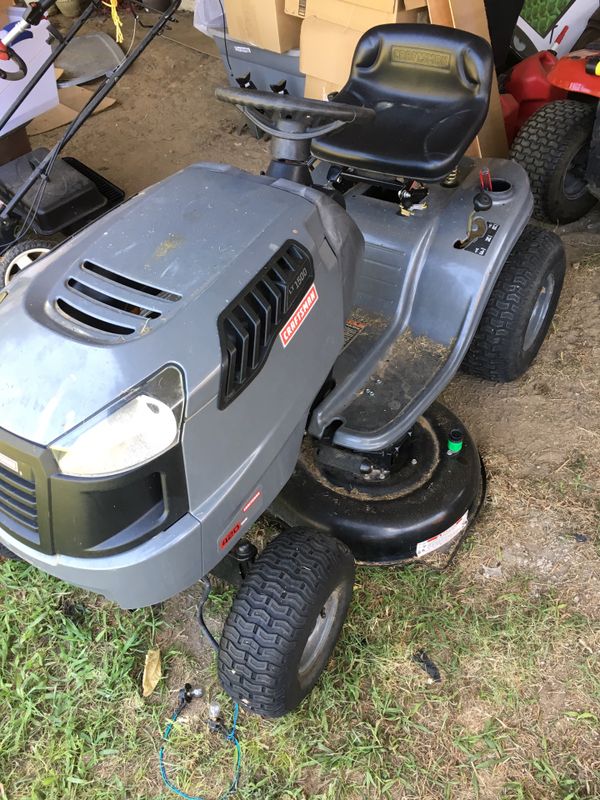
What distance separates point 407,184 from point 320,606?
108 cm

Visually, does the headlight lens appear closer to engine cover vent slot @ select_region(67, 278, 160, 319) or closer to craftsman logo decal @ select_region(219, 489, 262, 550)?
engine cover vent slot @ select_region(67, 278, 160, 319)

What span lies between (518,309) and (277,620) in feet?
3.58

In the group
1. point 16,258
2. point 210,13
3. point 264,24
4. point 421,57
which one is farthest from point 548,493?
point 210,13

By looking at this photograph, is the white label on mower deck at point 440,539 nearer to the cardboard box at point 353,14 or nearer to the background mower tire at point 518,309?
the background mower tire at point 518,309

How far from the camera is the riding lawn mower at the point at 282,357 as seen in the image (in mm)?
1100

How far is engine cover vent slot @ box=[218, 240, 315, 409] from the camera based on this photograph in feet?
3.86

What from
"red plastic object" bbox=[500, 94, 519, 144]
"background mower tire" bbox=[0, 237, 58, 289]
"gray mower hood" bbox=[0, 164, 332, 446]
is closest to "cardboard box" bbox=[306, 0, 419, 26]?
"red plastic object" bbox=[500, 94, 519, 144]

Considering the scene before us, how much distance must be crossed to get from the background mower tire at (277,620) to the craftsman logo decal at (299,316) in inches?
16.1

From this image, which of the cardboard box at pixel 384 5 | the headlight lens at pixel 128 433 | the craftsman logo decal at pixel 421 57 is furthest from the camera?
the cardboard box at pixel 384 5

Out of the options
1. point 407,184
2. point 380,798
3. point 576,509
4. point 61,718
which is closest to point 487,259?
point 407,184

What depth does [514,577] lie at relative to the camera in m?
1.80

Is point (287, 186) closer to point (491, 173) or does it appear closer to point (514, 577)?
point (491, 173)

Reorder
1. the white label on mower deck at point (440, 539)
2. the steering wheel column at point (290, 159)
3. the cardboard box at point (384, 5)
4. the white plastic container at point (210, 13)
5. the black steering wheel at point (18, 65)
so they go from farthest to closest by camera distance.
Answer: the white plastic container at point (210, 13) → the cardboard box at point (384, 5) → the black steering wheel at point (18, 65) → the white label on mower deck at point (440, 539) → the steering wheel column at point (290, 159)

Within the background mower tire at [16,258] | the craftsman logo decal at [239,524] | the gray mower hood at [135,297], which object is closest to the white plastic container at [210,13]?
the background mower tire at [16,258]
